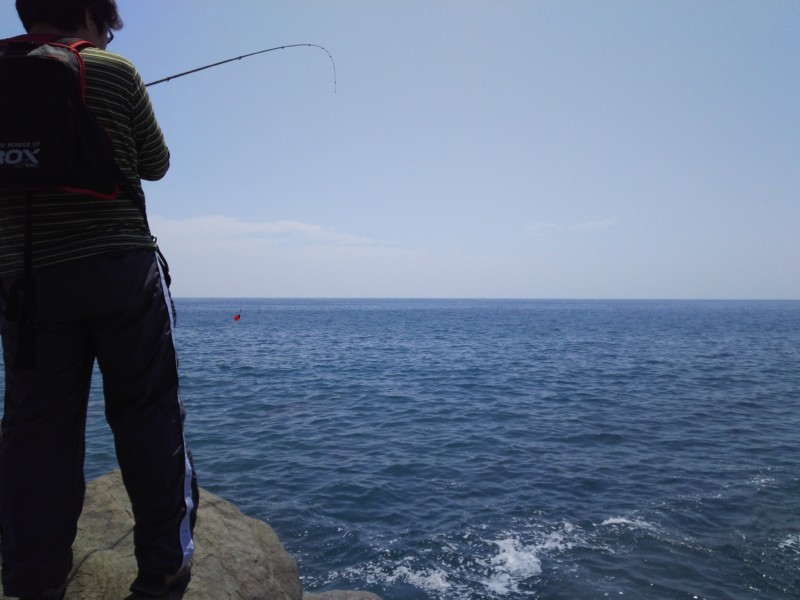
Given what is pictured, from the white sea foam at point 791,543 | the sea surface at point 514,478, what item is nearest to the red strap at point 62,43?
the sea surface at point 514,478

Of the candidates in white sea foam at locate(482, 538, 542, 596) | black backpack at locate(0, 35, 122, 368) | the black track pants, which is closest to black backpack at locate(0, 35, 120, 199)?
black backpack at locate(0, 35, 122, 368)

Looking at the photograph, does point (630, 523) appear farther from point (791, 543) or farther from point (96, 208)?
point (96, 208)

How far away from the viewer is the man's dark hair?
274cm

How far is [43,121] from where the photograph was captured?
2.44 m

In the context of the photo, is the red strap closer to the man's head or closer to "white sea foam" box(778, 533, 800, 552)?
the man's head

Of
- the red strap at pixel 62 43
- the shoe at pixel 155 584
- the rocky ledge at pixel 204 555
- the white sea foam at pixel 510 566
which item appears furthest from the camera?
the white sea foam at pixel 510 566

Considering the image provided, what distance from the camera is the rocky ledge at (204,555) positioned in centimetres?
354

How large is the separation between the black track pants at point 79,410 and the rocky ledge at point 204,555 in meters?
0.63

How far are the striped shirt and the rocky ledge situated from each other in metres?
2.17

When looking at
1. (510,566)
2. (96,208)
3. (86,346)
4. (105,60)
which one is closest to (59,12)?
(105,60)

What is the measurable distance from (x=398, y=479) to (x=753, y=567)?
20.1 feet

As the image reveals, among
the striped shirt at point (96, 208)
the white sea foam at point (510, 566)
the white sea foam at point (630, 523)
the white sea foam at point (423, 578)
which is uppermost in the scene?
the striped shirt at point (96, 208)

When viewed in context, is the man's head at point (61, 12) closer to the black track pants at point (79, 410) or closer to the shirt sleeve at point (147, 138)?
the shirt sleeve at point (147, 138)

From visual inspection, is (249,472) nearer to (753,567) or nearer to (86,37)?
(753,567)
